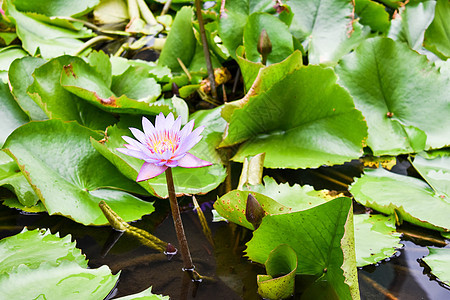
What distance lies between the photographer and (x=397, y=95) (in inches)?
52.1

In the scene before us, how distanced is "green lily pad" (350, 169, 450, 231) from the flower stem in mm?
458

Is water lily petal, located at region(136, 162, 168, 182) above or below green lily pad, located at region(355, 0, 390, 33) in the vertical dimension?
above

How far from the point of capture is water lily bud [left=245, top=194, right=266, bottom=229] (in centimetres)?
82

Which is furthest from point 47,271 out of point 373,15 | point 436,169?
point 373,15

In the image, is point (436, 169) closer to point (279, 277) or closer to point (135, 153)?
point (279, 277)

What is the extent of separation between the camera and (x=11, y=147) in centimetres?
101

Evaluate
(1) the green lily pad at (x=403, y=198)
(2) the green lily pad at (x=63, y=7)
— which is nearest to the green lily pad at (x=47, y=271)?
(1) the green lily pad at (x=403, y=198)

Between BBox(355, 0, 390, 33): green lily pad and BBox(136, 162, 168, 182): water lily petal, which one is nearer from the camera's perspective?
BBox(136, 162, 168, 182): water lily petal

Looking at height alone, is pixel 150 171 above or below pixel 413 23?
above

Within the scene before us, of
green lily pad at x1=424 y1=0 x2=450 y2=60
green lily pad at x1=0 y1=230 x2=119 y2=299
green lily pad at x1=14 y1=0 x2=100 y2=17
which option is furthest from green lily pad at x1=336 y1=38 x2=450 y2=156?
green lily pad at x1=14 y1=0 x2=100 y2=17

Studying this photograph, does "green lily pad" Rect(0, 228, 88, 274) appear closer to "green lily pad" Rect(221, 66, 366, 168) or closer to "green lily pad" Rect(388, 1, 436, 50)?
"green lily pad" Rect(221, 66, 366, 168)

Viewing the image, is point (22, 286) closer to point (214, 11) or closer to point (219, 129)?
point (219, 129)

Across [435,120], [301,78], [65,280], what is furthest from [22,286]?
[435,120]

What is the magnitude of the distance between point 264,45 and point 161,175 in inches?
21.1
